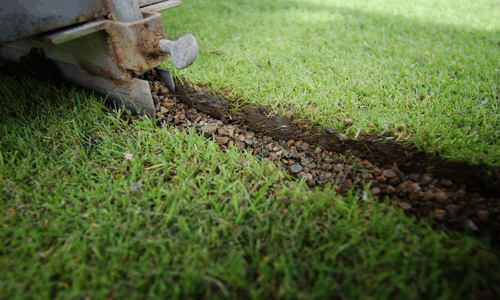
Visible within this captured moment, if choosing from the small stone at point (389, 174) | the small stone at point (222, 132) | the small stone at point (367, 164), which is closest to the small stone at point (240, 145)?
the small stone at point (222, 132)

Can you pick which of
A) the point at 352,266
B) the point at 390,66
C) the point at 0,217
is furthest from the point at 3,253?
the point at 390,66

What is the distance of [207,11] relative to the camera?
4.13 metres

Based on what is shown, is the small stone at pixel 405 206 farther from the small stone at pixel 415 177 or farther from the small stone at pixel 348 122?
the small stone at pixel 348 122

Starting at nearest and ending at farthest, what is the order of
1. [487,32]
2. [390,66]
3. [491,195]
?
[491,195]
[390,66]
[487,32]

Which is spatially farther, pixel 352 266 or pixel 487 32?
pixel 487 32

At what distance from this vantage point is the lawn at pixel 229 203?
1.09 m

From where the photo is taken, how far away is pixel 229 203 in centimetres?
143

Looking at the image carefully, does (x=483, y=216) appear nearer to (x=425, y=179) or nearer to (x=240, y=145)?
(x=425, y=179)

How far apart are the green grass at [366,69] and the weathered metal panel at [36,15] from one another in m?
0.87

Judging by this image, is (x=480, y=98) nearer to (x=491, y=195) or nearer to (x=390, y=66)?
(x=390, y=66)

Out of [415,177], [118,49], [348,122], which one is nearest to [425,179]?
[415,177]

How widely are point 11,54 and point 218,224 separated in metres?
2.99

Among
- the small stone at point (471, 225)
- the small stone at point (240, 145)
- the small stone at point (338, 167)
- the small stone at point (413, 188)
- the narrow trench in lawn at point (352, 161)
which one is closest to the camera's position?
the small stone at point (471, 225)

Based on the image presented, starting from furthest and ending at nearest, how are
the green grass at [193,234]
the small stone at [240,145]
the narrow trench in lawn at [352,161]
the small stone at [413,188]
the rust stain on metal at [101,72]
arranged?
the rust stain on metal at [101,72], the small stone at [240,145], the small stone at [413,188], the narrow trench in lawn at [352,161], the green grass at [193,234]
